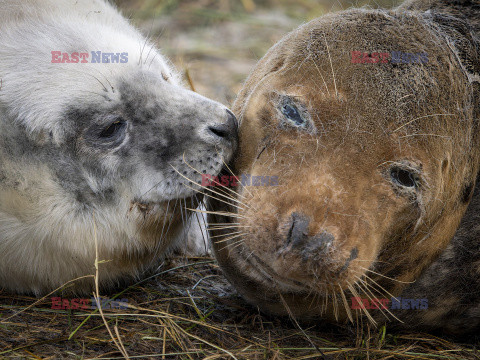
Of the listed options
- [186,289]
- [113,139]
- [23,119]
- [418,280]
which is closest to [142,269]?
[186,289]

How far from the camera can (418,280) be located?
314 cm

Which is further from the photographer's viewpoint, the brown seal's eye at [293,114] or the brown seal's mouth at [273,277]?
the brown seal's eye at [293,114]

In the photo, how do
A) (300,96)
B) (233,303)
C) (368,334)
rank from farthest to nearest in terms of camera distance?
(233,303) < (368,334) < (300,96)

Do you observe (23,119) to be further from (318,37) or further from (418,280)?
(418,280)

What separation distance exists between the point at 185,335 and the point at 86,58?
152cm

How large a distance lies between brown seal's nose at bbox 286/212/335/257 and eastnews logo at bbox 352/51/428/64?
92 cm

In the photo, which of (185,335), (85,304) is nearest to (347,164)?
(185,335)

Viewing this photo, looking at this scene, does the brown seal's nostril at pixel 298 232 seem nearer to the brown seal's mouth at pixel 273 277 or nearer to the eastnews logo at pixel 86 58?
the brown seal's mouth at pixel 273 277

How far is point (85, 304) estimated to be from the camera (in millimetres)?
3066

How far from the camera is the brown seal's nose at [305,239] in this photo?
233 centimetres

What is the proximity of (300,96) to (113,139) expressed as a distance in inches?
37.9

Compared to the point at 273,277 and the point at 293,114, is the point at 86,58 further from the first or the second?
the point at 273,277

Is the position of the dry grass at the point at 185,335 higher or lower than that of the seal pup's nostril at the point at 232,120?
lower

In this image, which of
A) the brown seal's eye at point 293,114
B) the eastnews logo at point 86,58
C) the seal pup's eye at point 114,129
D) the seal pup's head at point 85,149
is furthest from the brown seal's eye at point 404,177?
the eastnews logo at point 86,58
